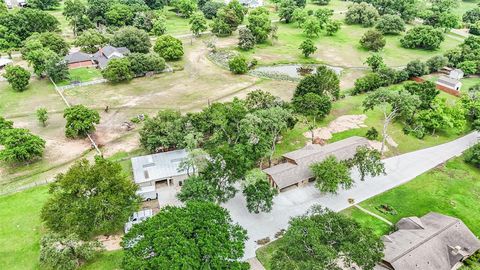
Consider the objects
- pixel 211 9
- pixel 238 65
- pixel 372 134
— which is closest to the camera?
pixel 372 134

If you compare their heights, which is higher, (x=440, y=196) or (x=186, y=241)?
(x=186, y=241)

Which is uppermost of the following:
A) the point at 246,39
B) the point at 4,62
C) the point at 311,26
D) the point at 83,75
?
the point at 311,26

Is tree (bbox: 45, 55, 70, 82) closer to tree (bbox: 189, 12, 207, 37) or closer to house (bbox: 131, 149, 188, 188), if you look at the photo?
house (bbox: 131, 149, 188, 188)

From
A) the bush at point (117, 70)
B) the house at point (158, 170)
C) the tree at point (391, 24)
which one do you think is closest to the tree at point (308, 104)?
the house at point (158, 170)

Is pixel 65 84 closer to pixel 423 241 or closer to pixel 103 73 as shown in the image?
pixel 103 73

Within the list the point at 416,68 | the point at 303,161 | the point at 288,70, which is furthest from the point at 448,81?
the point at 303,161

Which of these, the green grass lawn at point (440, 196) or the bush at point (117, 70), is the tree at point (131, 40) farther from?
the green grass lawn at point (440, 196)

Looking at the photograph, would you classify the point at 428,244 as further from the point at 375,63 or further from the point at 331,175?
the point at 375,63

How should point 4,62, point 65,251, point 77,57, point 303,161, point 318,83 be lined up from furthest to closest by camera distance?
point 77,57 → point 4,62 → point 318,83 → point 303,161 → point 65,251
